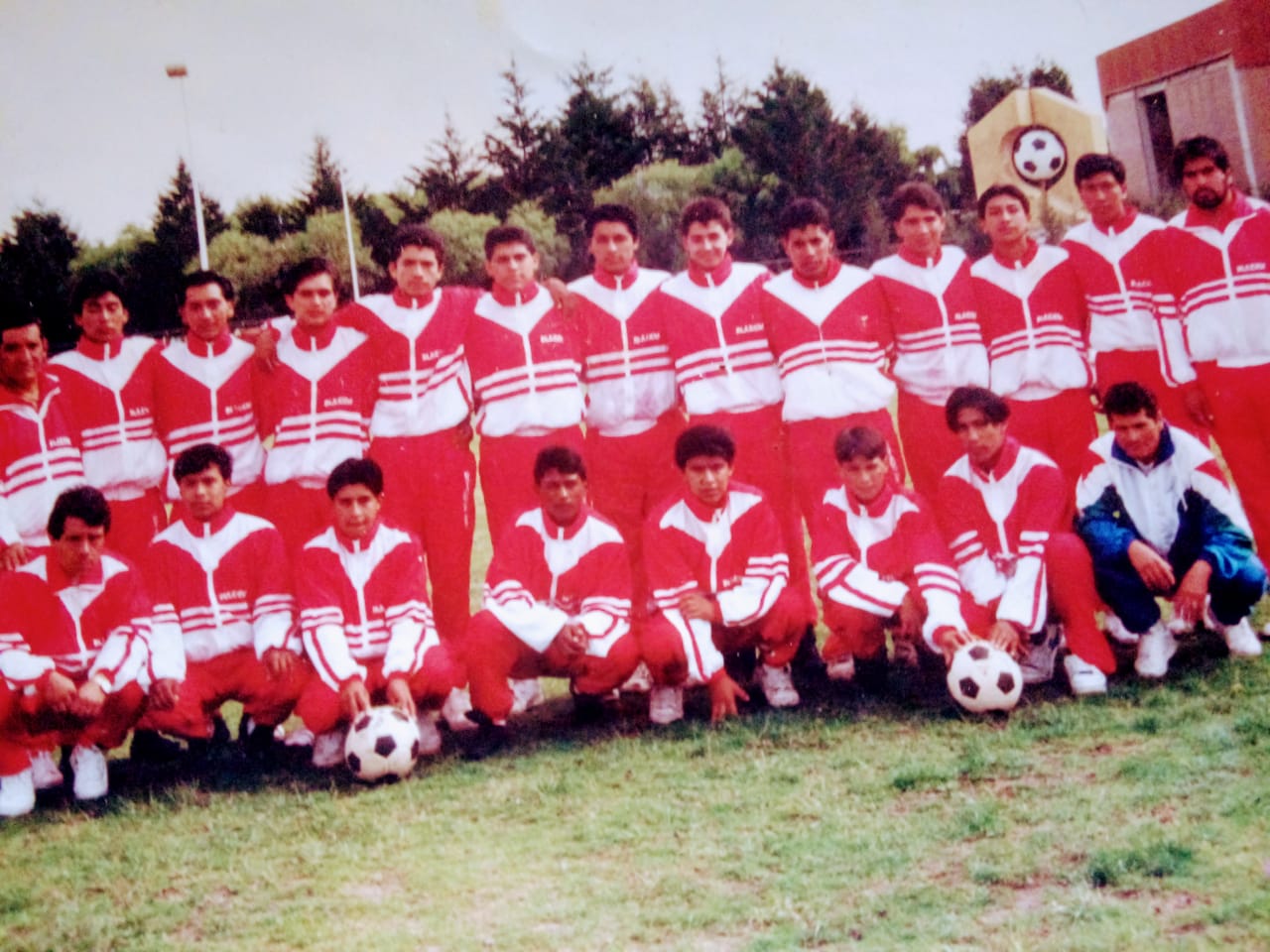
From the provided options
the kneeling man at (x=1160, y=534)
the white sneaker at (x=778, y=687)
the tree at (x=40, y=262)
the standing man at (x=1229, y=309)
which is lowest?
the white sneaker at (x=778, y=687)

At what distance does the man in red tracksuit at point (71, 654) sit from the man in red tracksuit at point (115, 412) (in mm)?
488

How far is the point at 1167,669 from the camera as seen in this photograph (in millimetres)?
4562

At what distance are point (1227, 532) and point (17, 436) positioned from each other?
500cm

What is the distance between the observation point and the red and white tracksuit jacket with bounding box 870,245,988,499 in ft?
17.4

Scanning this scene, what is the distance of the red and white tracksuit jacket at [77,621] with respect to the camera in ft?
15.0

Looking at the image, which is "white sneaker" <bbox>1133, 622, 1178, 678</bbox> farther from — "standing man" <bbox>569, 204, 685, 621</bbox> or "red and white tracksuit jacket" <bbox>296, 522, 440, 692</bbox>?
"red and white tracksuit jacket" <bbox>296, 522, 440, 692</bbox>

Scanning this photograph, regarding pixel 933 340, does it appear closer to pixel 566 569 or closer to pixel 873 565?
pixel 873 565

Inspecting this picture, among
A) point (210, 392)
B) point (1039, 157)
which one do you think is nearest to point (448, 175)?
point (1039, 157)

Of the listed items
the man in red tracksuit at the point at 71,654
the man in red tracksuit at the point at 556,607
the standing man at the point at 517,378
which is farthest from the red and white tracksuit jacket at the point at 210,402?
the man in red tracksuit at the point at 556,607

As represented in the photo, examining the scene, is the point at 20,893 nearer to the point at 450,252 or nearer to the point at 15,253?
the point at 15,253

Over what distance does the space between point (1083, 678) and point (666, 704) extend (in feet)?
5.27

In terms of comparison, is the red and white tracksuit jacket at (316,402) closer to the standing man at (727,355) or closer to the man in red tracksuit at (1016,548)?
the standing man at (727,355)

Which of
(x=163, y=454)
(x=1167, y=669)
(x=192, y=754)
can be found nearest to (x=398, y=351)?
(x=163, y=454)

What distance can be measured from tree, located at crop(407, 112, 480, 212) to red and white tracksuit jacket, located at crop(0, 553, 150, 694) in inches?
1476
